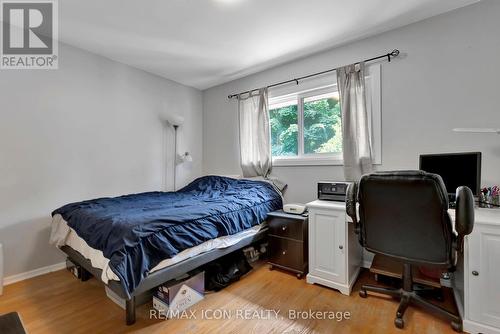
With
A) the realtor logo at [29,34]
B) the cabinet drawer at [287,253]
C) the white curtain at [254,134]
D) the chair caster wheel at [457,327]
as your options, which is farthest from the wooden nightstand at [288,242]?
the realtor logo at [29,34]

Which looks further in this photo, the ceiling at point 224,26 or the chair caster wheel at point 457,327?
the ceiling at point 224,26

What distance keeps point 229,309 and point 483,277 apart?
1718mm

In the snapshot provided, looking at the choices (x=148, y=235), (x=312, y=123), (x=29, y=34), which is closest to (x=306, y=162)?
(x=312, y=123)

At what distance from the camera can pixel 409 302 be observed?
69.1 inches

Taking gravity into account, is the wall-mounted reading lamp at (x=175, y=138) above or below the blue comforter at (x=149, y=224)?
above

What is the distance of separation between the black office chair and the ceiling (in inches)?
63.9

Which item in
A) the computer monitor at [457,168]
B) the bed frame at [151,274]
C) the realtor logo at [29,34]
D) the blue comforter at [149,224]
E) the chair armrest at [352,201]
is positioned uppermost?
the realtor logo at [29,34]

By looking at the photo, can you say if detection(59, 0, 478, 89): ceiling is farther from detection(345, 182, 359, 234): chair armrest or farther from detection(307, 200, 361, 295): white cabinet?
detection(307, 200, 361, 295): white cabinet

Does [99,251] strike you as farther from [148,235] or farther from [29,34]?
[29,34]

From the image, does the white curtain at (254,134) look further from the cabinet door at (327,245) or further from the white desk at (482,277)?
the white desk at (482,277)

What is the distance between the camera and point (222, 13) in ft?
7.23

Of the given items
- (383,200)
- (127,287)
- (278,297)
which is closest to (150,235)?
(127,287)

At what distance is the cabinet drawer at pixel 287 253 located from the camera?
2355 mm

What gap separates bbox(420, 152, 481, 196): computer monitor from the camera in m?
1.79
